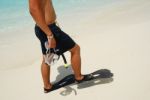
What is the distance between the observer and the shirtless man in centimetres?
459

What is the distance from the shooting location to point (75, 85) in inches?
215

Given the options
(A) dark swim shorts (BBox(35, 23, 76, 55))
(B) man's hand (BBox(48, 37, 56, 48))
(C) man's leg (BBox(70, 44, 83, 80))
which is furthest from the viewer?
(C) man's leg (BBox(70, 44, 83, 80))

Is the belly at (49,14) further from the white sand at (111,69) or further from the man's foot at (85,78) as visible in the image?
the white sand at (111,69)

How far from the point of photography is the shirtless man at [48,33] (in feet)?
15.1

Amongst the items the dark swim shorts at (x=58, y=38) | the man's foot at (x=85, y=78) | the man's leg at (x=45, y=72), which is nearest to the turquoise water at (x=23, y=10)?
the man's leg at (x=45, y=72)

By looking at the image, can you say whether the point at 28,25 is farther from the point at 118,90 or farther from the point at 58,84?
the point at 118,90

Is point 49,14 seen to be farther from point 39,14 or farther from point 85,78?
point 85,78

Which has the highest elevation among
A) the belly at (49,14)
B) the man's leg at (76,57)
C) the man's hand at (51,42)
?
the belly at (49,14)

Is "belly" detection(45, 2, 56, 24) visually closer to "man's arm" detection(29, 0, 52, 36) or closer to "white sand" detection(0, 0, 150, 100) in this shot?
"man's arm" detection(29, 0, 52, 36)

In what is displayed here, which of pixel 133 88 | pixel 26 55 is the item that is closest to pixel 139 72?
pixel 133 88

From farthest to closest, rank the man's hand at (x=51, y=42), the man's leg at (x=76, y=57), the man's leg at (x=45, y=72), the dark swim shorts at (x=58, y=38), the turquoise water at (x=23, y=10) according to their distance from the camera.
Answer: the turquoise water at (x=23, y=10) → the man's leg at (x=45, y=72) → the man's leg at (x=76, y=57) → the dark swim shorts at (x=58, y=38) → the man's hand at (x=51, y=42)

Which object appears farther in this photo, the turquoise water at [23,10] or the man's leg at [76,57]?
the turquoise water at [23,10]

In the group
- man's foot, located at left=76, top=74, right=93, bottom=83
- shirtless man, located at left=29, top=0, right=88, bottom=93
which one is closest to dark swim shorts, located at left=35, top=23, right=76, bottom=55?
shirtless man, located at left=29, top=0, right=88, bottom=93

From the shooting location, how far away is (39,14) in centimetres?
457
